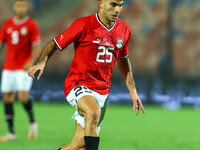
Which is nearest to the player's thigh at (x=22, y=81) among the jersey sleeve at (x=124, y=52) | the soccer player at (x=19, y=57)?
the soccer player at (x=19, y=57)

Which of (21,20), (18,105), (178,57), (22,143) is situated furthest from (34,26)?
(178,57)

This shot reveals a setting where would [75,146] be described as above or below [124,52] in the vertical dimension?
below

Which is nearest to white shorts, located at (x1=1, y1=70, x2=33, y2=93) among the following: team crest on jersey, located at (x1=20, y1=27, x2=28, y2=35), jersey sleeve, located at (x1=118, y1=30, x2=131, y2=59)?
team crest on jersey, located at (x1=20, y1=27, x2=28, y2=35)

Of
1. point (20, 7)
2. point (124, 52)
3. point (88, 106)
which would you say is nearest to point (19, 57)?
point (20, 7)

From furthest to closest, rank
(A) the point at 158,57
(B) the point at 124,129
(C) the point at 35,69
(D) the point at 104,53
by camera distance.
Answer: (A) the point at 158,57
(B) the point at 124,129
(D) the point at 104,53
(C) the point at 35,69

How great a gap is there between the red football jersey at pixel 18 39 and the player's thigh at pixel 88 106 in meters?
3.48

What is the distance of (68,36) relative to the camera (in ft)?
14.5

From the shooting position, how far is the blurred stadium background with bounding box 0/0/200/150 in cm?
1435

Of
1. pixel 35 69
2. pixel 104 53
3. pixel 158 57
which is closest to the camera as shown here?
pixel 35 69

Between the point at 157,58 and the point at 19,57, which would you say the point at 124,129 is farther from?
the point at 157,58

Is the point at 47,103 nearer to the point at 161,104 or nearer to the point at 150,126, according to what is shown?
the point at 161,104

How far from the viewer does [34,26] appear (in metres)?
7.65

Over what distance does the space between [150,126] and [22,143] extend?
357cm

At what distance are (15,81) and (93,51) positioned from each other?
11.1ft
